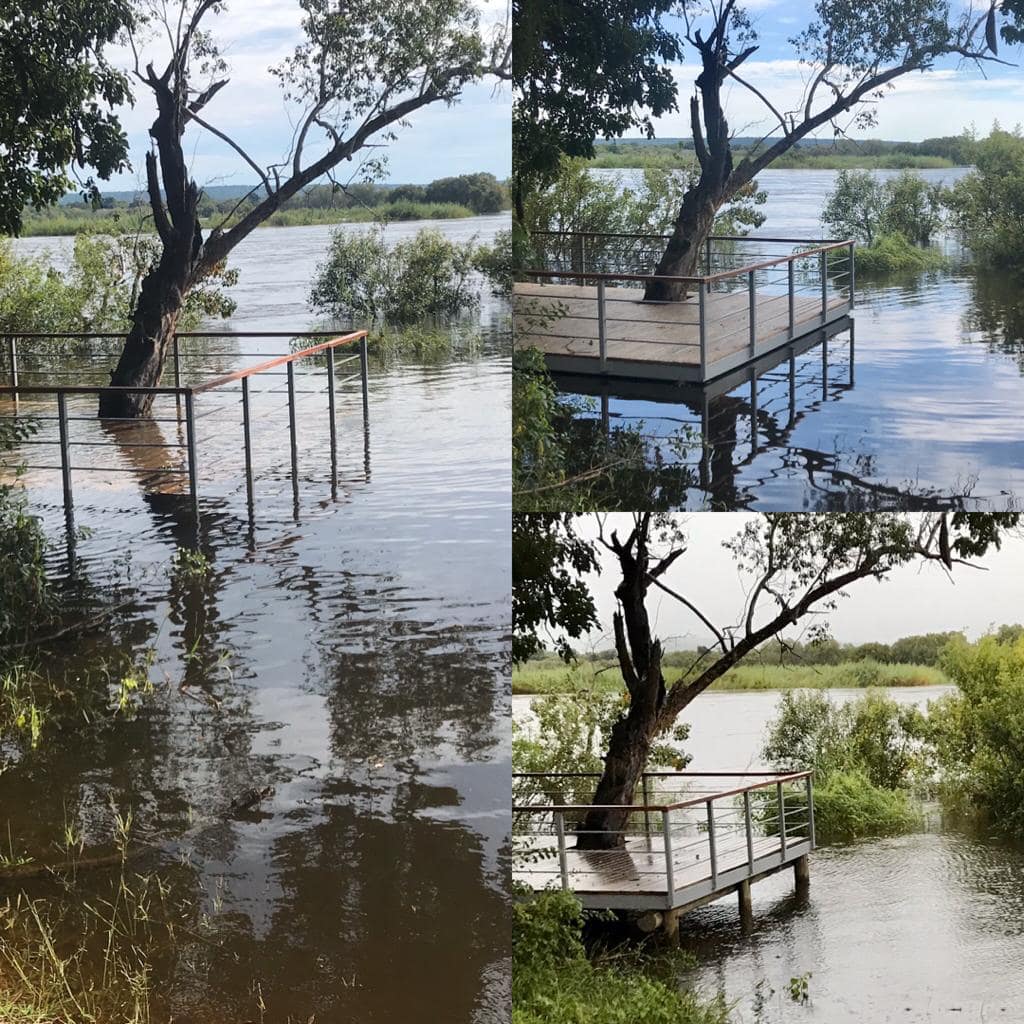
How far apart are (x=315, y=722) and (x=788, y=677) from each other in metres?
1.50

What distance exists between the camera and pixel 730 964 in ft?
12.9

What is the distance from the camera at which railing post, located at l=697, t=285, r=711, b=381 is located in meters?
3.45

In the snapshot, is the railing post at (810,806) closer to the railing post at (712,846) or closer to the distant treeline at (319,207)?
the railing post at (712,846)

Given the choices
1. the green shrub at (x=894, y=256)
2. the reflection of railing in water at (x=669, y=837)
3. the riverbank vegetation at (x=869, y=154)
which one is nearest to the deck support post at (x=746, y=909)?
the reflection of railing in water at (x=669, y=837)

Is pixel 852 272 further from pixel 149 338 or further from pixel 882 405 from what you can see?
pixel 149 338

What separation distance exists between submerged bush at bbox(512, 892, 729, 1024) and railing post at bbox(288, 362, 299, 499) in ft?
4.93

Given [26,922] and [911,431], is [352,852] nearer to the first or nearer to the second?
[26,922]

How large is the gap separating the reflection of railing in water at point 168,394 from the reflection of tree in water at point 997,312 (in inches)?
73.7

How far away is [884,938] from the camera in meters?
3.83

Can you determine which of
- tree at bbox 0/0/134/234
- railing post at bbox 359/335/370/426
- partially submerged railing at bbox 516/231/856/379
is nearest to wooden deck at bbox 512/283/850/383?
partially submerged railing at bbox 516/231/856/379

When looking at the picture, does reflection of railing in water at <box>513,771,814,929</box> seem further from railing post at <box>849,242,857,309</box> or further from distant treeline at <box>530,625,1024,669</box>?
railing post at <box>849,242,857,309</box>

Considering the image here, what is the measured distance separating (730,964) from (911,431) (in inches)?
63.1

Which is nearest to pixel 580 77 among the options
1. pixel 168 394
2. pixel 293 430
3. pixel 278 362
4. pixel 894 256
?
pixel 894 256

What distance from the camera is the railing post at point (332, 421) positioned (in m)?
4.41
